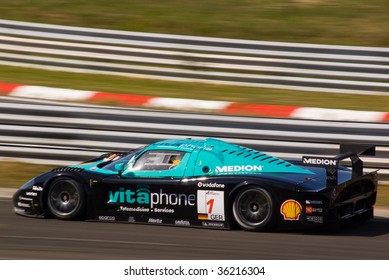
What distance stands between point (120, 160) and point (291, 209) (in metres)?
2.15

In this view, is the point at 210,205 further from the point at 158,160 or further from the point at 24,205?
the point at 24,205

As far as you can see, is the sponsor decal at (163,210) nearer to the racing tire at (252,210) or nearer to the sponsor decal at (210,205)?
the sponsor decal at (210,205)

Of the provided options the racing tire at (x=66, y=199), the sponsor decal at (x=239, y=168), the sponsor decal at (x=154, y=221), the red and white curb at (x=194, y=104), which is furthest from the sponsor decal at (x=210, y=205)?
the red and white curb at (x=194, y=104)

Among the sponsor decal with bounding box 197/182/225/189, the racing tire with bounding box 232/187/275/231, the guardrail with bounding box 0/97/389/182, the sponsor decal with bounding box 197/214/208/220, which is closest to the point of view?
the racing tire with bounding box 232/187/275/231

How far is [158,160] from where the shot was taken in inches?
355

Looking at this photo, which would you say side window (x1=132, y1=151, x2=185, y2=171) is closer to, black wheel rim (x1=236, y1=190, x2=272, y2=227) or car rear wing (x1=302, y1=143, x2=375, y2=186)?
black wheel rim (x1=236, y1=190, x2=272, y2=227)

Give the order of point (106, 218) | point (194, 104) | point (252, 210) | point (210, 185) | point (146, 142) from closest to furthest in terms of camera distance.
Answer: point (252, 210), point (210, 185), point (106, 218), point (146, 142), point (194, 104)

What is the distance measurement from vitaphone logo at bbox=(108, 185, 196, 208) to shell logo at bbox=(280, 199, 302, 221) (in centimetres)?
99

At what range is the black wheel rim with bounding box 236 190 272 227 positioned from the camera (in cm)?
848

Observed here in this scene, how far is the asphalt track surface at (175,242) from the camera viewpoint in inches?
297

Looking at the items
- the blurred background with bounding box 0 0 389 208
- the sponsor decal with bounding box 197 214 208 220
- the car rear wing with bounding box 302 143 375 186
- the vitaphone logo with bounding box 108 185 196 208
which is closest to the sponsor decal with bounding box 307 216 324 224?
the car rear wing with bounding box 302 143 375 186

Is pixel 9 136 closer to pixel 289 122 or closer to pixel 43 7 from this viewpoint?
pixel 289 122

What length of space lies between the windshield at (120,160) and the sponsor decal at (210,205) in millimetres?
949

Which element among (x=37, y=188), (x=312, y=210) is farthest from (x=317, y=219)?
(x=37, y=188)
